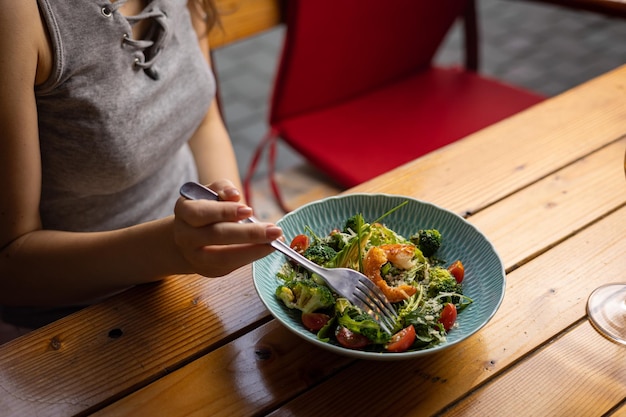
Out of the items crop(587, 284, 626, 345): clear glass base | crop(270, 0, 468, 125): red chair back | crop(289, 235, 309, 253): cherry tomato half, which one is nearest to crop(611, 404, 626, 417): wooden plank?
crop(587, 284, 626, 345): clear glass base

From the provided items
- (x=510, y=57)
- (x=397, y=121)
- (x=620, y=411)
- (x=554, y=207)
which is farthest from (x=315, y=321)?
(x=510, y=57)

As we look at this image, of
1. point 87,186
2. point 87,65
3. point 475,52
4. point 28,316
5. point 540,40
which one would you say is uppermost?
point 87,65

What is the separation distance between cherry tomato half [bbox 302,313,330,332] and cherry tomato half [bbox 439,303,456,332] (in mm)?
146

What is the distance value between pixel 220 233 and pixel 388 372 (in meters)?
0.28

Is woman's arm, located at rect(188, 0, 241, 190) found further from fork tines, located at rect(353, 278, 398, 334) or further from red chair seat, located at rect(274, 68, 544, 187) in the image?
fork tines, located at rect(353, 278, 398, 334)

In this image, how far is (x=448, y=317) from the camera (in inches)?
34.4

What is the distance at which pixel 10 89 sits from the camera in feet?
3.13

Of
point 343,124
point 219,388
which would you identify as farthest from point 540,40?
point 219,388

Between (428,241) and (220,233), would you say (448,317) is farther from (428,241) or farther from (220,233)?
(220,233)

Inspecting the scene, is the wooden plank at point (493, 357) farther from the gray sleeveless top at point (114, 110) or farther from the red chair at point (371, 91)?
the red chair at point (371, 91)

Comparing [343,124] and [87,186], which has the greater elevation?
[87,186]

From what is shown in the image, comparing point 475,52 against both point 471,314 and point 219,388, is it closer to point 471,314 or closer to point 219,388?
point 471,314

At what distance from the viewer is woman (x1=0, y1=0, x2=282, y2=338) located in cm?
93

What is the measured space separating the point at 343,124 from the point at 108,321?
1287 millimetres
